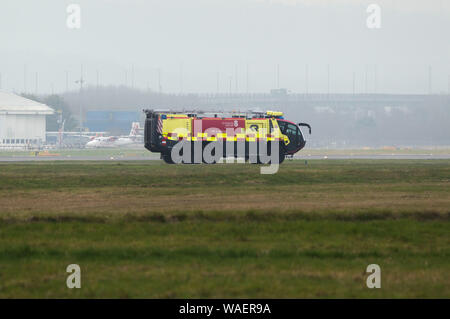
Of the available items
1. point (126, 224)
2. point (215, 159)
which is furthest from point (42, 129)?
point (126, 224)

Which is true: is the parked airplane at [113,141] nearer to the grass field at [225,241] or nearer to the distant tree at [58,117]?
the distant tree at [58,117]

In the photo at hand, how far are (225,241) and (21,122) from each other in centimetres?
14511

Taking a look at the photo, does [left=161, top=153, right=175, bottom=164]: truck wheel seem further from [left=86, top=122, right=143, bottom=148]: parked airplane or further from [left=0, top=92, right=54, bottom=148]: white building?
[left=0, top=92, right=54, bottom=148]: white building

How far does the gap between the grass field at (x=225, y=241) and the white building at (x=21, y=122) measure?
128m

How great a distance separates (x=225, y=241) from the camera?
658 inches

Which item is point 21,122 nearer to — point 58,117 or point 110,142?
point 58,117

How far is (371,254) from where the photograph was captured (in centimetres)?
1536

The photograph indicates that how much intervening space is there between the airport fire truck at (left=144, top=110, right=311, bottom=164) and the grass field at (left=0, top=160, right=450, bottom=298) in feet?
82.6

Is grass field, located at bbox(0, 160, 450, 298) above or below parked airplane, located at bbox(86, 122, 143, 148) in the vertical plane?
above

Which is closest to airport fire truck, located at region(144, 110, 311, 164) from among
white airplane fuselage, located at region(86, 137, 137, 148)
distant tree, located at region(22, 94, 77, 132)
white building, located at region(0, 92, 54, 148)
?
white airplane fuselage, located at region(86, 137, 137, 148)

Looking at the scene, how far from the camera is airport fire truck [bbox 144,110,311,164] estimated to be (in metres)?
54.6

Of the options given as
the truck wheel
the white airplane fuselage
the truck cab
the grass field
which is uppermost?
the truck cab
